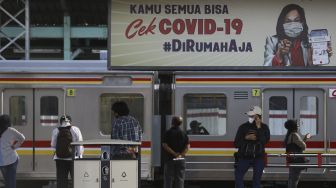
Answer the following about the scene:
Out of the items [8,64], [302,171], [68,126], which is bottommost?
[302,171]

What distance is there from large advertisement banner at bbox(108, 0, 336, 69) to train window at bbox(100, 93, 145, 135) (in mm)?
898

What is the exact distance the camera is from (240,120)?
1370 centimetres

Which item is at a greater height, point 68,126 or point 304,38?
point 304,38

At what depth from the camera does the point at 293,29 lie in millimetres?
14625

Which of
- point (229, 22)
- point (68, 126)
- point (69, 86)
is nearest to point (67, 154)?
point (68, 126)

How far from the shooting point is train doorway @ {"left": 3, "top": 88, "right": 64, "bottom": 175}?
13.7 m

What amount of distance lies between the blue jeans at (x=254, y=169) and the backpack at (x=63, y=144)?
122 inches

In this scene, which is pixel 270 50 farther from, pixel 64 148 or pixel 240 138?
pixel 64 148

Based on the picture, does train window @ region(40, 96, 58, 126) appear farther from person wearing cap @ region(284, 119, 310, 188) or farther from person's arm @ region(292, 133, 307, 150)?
person's arm @ region(292, 133, 307, 150)

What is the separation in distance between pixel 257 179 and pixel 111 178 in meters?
3.42

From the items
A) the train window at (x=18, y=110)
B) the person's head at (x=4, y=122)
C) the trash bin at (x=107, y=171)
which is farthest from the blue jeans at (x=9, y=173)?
the trash bin at (x=107, y=171)

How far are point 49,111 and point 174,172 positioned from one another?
2.93 meters

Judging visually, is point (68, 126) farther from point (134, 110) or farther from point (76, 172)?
point (76, 172)

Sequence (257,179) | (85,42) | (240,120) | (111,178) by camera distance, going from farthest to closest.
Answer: (85,42), (240,120), (257,179), (111,178)
